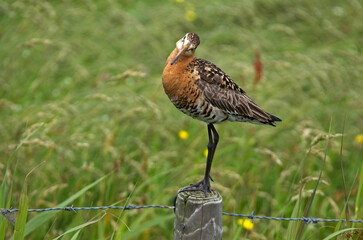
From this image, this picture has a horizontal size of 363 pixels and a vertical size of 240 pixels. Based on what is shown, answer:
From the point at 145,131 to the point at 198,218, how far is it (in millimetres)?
2290

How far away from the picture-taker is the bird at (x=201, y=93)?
2770 millimetres

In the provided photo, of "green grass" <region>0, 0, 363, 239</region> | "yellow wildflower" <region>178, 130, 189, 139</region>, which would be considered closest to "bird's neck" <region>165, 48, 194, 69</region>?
"green grass" <region>0, 0, 363, 239</region>

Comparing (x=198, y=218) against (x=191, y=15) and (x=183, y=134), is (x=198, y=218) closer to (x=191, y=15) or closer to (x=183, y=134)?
(x=183, y=134)

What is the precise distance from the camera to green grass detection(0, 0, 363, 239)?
344cm

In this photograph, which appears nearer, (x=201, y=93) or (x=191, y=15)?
(x=201, y=93)

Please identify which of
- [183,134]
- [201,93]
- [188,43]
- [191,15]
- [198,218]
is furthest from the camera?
[191,15]

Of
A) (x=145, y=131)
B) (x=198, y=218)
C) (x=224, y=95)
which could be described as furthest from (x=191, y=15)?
(x=198, y=218)

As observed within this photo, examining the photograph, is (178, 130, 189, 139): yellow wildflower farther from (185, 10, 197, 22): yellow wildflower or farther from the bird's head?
(185, 10, 197, 22): yellow wildflower

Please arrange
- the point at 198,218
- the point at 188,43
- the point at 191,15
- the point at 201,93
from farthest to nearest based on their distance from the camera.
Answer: the point at 191,15
the point at 201,93
the point at 188,43
the point at 198,218

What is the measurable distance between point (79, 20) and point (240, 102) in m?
4.53

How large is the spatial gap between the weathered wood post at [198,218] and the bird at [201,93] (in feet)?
0.98

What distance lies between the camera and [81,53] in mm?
6398

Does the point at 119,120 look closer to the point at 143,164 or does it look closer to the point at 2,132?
the point at 143,164

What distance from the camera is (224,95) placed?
299 centimetres
